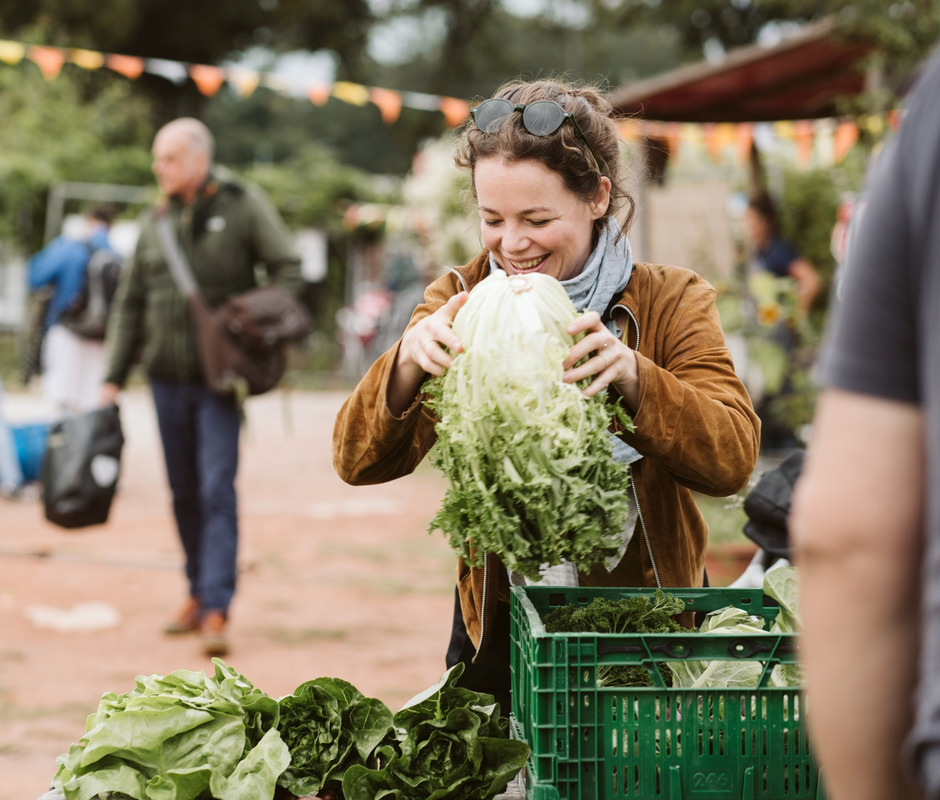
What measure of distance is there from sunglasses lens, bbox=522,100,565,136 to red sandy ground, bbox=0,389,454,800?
138 inches

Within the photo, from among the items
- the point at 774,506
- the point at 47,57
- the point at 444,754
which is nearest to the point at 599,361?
the point at 444,754

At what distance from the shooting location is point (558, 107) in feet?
8.79

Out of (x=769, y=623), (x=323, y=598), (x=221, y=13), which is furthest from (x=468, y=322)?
(x=221, y=13)

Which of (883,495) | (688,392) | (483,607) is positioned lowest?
(483,607)

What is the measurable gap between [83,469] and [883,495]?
6003 millimetres

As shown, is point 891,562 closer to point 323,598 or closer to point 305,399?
point 323,598

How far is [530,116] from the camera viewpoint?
8.75 ft

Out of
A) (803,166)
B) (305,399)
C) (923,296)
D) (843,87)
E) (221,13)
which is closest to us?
(923,296)

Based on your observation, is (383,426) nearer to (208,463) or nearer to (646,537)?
(646,537)

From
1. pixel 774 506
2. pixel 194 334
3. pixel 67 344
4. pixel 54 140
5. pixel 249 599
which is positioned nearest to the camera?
pixel 774 506

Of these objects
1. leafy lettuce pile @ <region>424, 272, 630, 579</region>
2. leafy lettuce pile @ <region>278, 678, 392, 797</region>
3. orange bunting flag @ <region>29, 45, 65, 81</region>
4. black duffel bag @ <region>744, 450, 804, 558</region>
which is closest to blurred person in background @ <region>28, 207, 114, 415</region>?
orange bunting flag @ <region>29, 45, 65, 81</region>

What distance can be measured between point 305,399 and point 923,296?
21.0 metres

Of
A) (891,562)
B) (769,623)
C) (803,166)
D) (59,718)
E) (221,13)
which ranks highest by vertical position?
(221,13)

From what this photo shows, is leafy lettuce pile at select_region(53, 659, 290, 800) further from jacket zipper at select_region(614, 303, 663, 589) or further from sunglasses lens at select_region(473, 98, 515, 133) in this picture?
sunglasses lens at select_region(473, 98, 515, 133)
